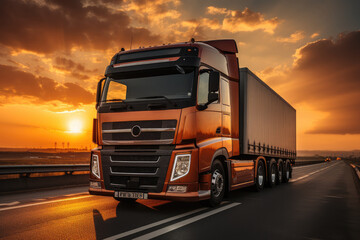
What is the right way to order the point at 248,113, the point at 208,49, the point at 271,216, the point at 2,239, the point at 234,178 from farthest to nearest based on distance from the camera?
the point at 248,113 < the point at 234,178 < the point at 208,49 < the point at 271,216 < the point at 2,239

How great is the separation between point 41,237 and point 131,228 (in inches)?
52.4

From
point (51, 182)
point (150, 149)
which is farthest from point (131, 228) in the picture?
point (51, 182)

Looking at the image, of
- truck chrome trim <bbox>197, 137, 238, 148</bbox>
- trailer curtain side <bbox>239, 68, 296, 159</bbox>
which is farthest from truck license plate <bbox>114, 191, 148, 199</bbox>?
trailer curtain side <bbox>239, 68, 296, 159</bbox>

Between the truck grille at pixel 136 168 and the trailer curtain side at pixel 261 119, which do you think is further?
the trailer curtain side at pixel 261 119

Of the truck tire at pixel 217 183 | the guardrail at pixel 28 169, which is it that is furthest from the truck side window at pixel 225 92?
the guardrail at pixel 28 169

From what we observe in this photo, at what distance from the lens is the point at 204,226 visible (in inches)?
223

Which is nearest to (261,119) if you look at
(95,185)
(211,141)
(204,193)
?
(211,141)

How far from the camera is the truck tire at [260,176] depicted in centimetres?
1116

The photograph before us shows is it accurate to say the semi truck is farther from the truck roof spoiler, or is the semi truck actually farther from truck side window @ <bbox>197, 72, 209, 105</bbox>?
the truck roof spoiler

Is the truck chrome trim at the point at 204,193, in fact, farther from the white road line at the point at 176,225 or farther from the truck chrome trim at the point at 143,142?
the truck chrome trim at the point at 143,142

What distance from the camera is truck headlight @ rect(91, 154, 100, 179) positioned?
7154 millimetres

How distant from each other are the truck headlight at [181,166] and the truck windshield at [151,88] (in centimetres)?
118

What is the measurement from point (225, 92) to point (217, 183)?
7.26 feet

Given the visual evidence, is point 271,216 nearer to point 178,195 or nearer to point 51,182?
point 178,195
